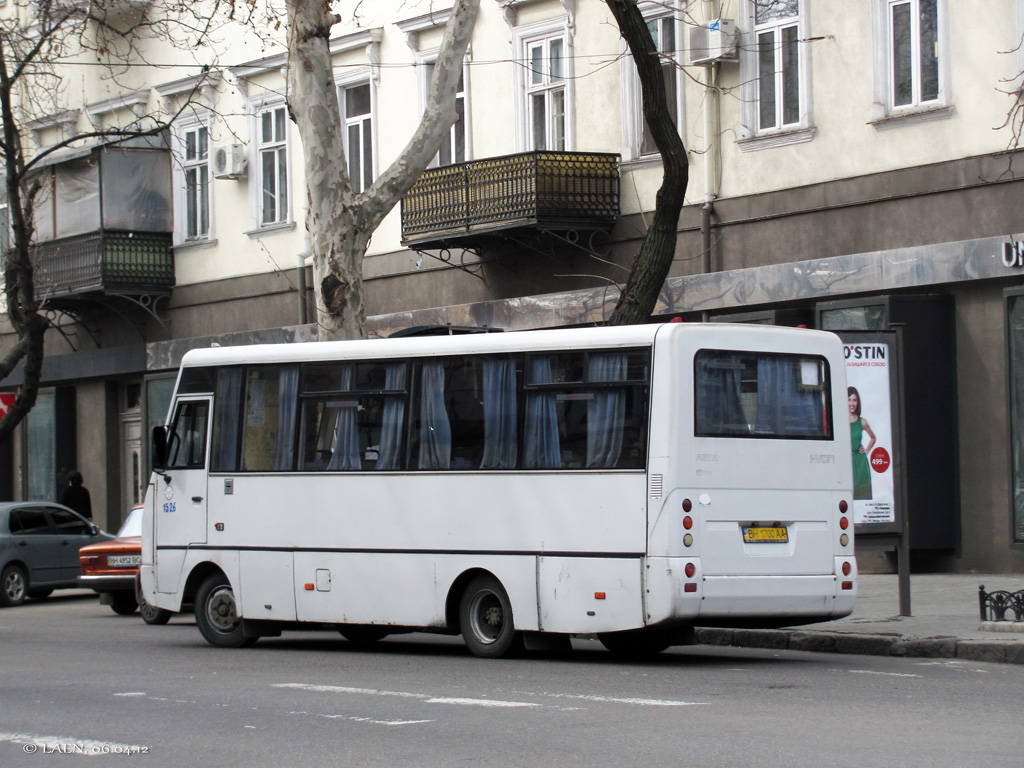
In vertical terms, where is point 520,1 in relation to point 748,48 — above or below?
above

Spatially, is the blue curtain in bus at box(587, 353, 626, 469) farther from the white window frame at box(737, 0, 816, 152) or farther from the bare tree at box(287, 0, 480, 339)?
the white window frame at box(737, 0, 816, 152)

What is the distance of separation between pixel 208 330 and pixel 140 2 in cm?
635

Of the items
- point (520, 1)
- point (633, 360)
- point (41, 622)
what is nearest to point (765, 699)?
point (633, 360)

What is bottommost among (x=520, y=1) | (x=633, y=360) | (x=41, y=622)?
(x=41, y=622)

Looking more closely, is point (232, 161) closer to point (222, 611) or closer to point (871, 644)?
point (222, 611)

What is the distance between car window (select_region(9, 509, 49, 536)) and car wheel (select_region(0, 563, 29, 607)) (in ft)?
1.74

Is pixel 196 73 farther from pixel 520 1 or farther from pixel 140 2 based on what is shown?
pixel 520 1

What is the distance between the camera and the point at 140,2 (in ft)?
105

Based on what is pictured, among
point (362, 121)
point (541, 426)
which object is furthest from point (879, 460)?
point (362, 121)

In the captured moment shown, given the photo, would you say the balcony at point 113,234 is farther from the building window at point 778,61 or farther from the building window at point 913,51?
the building window at point 913,51

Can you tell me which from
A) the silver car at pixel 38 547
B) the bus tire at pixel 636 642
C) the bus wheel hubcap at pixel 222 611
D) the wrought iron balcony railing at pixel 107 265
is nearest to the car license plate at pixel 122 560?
the silver car at pixel 38 547

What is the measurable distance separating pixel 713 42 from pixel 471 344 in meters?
10.3

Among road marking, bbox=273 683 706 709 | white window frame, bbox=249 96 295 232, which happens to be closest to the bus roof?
road marking, bbox=273 683 706 709

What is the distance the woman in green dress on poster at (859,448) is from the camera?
15102 millimetres
